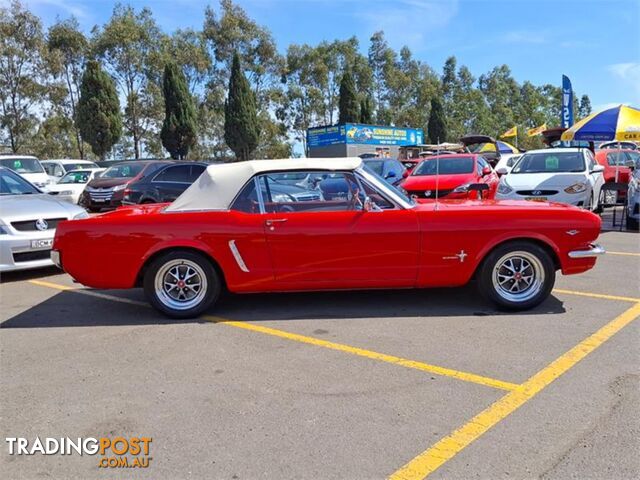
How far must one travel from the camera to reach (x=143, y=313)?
532cm

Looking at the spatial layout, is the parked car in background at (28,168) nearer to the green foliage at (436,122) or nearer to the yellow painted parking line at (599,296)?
the yellow painted parking line at (599,296)

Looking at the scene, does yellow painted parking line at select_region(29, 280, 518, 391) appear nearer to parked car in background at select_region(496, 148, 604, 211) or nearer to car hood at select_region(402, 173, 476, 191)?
parked car in background at select_region(496, 148, 604, 211)

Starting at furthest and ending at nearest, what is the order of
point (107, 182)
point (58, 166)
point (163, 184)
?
point (58, 166)
point (107, 182)
point (163, 184)

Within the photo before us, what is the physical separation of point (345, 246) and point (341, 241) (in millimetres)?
60

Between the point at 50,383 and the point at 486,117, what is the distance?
58.4 m

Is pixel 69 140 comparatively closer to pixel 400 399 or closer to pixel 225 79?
pixel 225 79

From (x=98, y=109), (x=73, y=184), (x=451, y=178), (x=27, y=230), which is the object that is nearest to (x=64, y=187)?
(x=73, y=184)

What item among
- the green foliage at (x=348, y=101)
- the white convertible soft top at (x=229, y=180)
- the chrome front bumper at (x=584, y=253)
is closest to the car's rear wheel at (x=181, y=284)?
the white convertible soft top at (x=229, y=180)

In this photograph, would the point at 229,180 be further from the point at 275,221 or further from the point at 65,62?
the point at 65,62

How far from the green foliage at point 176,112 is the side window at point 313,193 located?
34.1 m

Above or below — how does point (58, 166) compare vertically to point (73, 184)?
above

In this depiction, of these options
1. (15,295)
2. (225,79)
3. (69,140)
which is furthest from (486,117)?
(15,295)

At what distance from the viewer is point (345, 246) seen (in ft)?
16.0

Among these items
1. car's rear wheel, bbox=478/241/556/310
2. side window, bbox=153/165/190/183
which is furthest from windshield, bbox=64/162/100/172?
car's rear wheel, bbox=478/241/556/310
